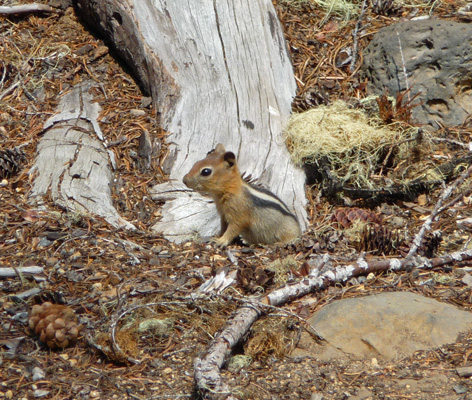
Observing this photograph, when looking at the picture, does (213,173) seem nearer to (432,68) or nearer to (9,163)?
(9,163)

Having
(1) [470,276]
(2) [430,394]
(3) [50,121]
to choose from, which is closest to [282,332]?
(2) [430,394]

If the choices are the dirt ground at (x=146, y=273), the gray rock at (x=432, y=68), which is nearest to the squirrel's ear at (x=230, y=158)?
the dirt ground at (x=146, y=273)

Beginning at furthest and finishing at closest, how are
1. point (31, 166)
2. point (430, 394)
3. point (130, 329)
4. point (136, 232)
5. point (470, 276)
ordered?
point (31, 166), point (136, 232), point (470, 276), point (130, 329), point (430, 394)

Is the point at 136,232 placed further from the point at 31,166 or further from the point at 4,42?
the point at 4,42

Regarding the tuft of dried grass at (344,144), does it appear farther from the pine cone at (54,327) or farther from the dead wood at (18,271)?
the pine cone at (54,327)

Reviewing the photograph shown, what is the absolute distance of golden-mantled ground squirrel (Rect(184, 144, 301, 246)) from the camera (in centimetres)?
596

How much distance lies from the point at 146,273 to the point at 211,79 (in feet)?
9.99

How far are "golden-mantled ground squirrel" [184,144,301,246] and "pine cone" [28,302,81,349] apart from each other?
8.00 feet

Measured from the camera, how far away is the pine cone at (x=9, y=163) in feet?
19.2

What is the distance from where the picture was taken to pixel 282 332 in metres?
3.92

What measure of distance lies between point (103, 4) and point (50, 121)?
65.5 inches

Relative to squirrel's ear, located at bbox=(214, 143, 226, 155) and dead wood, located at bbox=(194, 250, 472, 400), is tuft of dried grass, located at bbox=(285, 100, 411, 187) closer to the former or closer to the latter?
squirrel's ear, located at bbox=(214, 143, 226, 155)

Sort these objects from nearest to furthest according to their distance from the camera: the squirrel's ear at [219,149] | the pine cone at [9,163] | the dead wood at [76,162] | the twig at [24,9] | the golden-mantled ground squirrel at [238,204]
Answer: the dead wood at [76,162]
the pine cone at [9,163]
the golden-mantled ground squirrel at [238,204]
the squirrel's ear at [219,149]
the twig at [24,9]

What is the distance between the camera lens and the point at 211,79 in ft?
22.6
